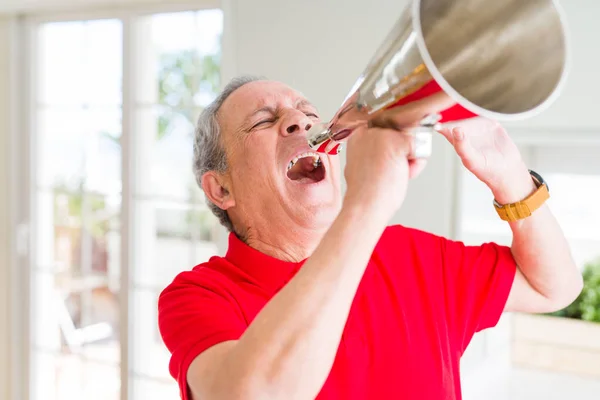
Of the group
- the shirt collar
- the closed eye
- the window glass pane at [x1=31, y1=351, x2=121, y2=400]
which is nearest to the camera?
the shirt collar

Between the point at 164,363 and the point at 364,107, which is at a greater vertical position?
the point at 364,107

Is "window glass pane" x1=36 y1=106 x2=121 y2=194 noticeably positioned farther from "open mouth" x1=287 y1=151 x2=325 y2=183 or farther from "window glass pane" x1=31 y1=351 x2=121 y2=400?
"open mouth" x1=287 y1=151 x2=325 y2=183

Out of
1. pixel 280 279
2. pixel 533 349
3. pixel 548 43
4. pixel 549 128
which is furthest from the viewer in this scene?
pixel 533 349

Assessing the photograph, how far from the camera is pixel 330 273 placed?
917mm

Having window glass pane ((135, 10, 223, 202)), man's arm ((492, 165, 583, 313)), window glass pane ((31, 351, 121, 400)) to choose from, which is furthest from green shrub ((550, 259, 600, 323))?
window glass pane ((31, 351, 121, 400))

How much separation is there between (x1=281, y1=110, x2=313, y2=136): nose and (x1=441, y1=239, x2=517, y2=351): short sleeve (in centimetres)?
40

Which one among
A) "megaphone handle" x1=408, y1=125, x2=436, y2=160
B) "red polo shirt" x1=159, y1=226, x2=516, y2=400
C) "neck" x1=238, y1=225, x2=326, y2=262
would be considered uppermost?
"megaphone handle" x1=408, y1=125, x2=436, y2=160

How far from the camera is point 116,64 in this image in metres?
3.85

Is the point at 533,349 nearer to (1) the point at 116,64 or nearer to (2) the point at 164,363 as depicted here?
(2) the point at 164,363

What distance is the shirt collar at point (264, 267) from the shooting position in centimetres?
138

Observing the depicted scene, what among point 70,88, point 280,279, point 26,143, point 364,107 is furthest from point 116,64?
point 364,107

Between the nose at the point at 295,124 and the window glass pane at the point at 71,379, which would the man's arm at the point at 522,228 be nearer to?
the nose at the point at 295,124

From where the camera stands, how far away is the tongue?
153cm

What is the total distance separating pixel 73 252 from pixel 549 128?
2.97 meters
